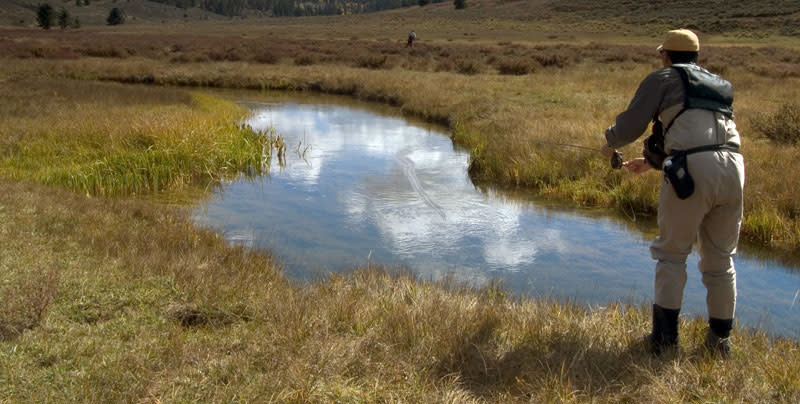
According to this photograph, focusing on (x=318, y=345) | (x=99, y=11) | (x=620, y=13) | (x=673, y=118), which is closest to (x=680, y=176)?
(x=673, y=118)

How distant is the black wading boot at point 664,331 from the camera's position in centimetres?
461

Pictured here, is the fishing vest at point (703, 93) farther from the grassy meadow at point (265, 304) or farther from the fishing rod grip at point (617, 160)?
the grassy meadow at point (265, 304)

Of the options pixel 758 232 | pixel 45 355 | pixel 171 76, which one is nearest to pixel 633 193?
pixel 758 232

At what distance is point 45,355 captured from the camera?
4.32m

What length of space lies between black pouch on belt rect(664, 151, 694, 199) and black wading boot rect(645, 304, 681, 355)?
2.81 ft

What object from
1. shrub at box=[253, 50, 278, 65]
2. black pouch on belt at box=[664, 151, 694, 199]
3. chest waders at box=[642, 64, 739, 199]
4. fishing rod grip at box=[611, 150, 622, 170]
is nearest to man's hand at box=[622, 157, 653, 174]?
fishing rod grip at box=[611, 150, 622, 170]

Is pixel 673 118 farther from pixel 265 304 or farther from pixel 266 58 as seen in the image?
pixel 266 58

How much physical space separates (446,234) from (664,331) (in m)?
5.49

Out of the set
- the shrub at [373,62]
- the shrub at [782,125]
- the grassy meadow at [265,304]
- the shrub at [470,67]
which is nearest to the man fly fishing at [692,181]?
the grassy meadow at [265,304]

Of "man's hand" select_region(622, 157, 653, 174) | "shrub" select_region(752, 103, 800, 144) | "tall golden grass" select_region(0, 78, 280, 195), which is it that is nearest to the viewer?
"man's hand" select_region(622, 157, 653, 174)

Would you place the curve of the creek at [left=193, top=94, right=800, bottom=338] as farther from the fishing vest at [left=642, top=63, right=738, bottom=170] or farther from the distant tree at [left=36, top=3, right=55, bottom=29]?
the distant tree at [left=36, top=3, right=55, bottom=29]

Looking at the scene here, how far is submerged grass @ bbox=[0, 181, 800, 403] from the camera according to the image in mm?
4016

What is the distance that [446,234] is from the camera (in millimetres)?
9984

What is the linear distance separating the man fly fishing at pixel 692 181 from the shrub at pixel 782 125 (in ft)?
34.2
